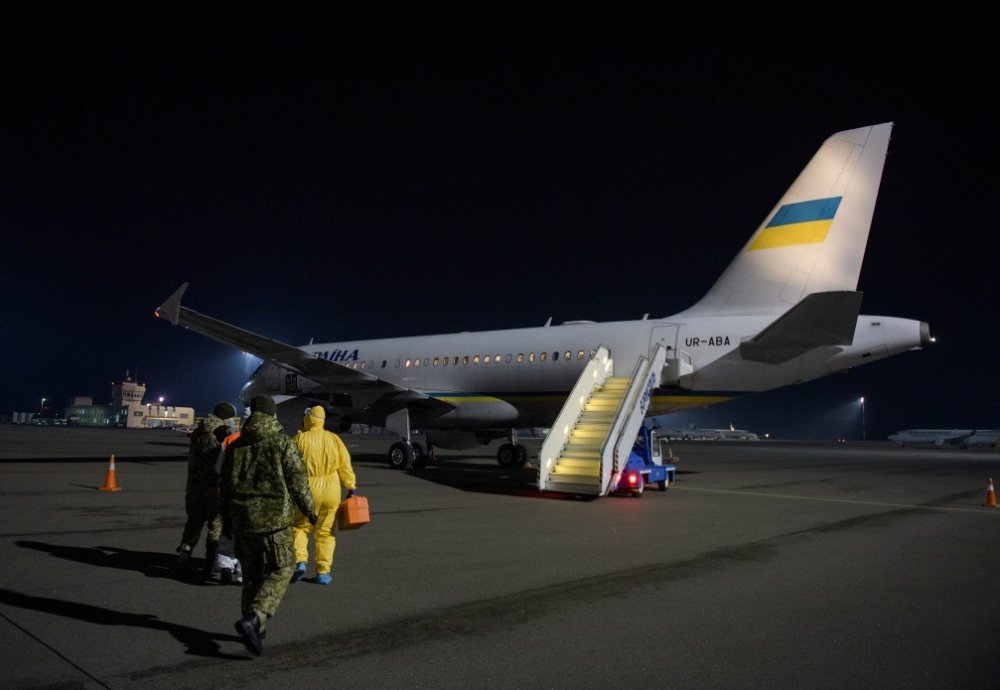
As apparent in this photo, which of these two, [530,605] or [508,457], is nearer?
[530,605]

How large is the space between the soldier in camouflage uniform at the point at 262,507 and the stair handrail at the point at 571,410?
9.66 meters

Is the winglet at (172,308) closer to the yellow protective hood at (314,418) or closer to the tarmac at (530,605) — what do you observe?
the tarmac at (530,605)

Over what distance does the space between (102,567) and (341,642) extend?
360 cm

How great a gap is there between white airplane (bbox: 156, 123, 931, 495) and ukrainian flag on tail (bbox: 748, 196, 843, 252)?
0.03 metres

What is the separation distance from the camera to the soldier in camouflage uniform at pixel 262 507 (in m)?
4.81

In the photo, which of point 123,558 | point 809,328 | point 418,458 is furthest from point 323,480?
point 418,458

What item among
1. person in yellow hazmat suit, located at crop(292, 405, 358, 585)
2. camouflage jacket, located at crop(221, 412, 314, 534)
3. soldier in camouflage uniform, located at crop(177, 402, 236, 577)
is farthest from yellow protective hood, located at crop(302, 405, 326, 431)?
camouflage jacket, located at crop(221, 412, 314, 534)

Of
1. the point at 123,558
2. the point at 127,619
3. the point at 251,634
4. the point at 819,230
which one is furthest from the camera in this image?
the point at 819,230

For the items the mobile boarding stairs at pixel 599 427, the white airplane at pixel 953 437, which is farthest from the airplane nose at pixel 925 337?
the white airplane at pixel 953 437

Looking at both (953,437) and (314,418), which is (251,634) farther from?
(953,437)

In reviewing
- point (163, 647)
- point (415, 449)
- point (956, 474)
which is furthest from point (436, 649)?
point (956, 474)

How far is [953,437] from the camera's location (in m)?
79.7

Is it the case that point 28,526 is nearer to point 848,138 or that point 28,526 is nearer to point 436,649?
point 436,649

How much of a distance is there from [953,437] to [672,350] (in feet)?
255
